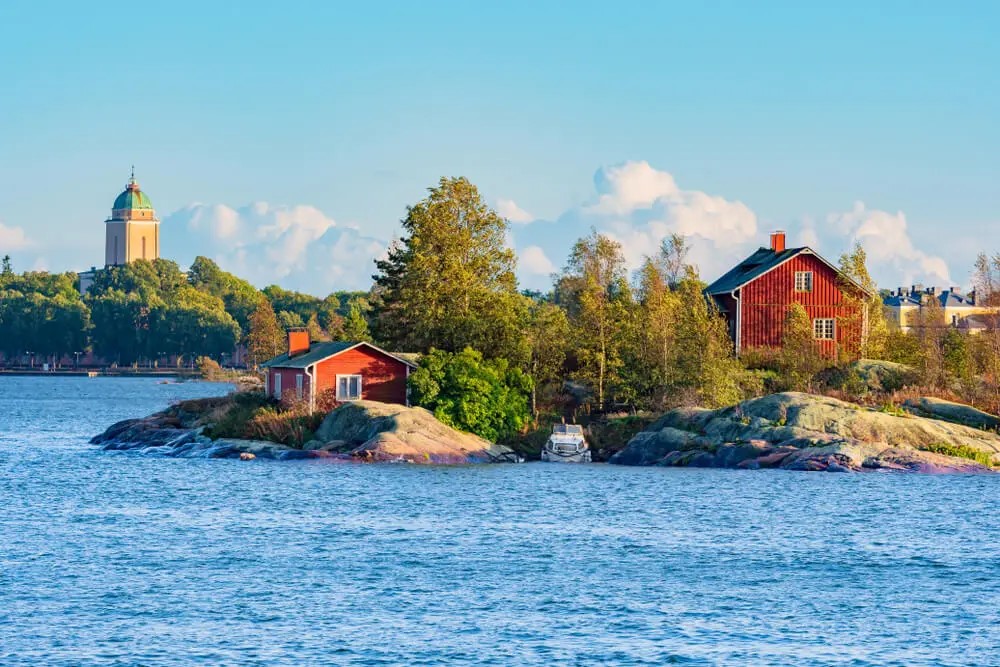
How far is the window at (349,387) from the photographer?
66.9 metres

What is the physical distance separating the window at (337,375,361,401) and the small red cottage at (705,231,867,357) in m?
22.9

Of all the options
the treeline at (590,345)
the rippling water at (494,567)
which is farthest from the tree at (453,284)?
the rippling water at (494,567)

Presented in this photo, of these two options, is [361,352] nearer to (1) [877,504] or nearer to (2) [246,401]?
(2) [246,401]

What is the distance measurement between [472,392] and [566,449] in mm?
5379

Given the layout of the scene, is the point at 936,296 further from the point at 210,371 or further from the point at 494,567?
the point at 494,567

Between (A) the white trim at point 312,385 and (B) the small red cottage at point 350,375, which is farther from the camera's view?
(B) the small red cottage at point 350,375

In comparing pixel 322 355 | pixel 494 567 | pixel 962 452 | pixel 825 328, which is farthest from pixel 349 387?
pixel 494 567

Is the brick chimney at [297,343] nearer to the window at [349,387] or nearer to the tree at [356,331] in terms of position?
the window at [349,387]

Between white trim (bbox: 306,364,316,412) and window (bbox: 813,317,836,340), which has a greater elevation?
window (bbox: 813,317,836,340)

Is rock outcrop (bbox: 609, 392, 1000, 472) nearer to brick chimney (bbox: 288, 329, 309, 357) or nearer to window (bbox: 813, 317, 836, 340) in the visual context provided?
window (bbox: 813, 317, 836, 340)

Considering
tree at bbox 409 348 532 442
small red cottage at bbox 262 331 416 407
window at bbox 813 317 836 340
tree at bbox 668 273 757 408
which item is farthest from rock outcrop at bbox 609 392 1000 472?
window at bbox 813 317 836 340

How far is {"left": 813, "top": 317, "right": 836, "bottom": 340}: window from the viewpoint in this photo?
258 ft

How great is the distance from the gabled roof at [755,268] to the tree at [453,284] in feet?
41.2

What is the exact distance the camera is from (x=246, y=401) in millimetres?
70625
